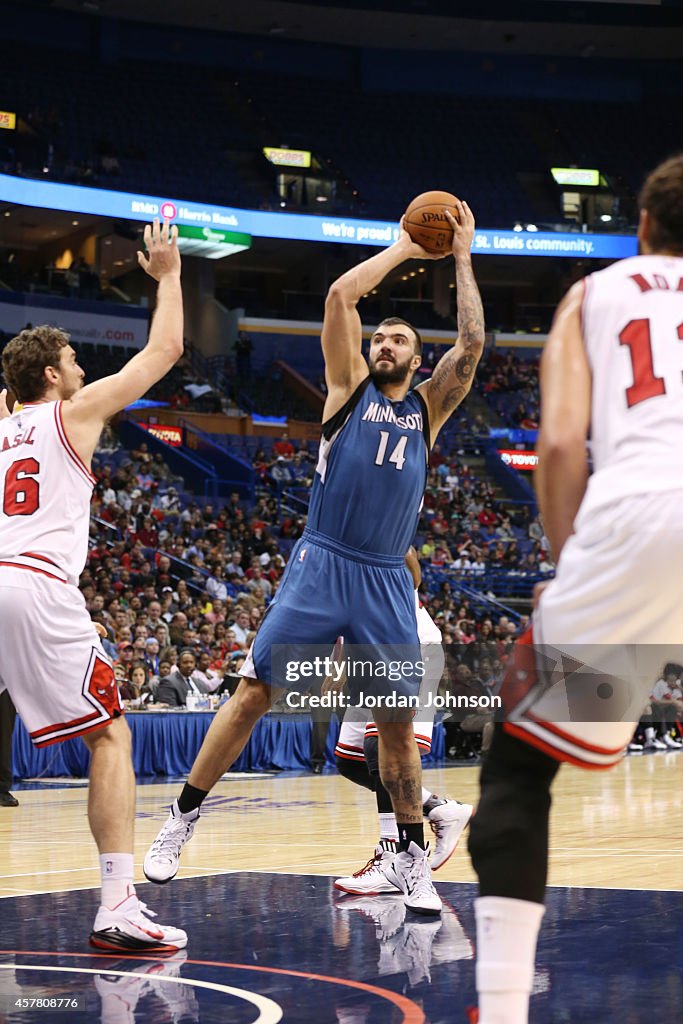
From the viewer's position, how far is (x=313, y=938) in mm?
4652

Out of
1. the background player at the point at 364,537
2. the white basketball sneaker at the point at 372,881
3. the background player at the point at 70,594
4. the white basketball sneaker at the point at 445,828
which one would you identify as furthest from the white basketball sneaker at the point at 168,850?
the white basketball sneaker at the point at 445,828

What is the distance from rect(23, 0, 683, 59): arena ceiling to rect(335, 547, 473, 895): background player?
30.7 metres

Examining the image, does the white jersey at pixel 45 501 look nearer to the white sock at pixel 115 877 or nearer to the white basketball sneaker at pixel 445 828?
the white sock at pixel 115 877

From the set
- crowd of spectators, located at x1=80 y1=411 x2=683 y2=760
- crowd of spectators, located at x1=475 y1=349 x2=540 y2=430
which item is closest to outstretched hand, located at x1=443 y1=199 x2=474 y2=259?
crowd of spectators, located at x1=80 y1=411 x2=683 y2=760

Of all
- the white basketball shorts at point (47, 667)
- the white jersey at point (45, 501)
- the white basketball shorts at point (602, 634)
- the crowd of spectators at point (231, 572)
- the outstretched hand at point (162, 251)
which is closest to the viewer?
the white basketball shorts at point (602, 634)

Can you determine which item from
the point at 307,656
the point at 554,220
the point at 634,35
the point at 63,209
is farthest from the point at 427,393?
the point at 634,35

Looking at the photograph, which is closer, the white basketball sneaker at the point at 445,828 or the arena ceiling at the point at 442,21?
the white basketball sneaker at the point at 445,828

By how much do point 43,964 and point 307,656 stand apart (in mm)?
9098

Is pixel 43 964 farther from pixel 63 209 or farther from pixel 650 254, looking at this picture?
pixel 63 209

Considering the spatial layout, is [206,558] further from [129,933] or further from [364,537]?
[129,933]

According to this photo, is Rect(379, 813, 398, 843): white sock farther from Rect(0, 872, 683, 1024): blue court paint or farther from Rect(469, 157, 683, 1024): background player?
Rect(469, 157, 683, 1024): background player

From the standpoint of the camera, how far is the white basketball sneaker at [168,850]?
16.5 feet

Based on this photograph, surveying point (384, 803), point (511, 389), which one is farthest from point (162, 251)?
point (511, 389)

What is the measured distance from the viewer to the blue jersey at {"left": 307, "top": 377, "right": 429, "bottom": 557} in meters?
5.25
